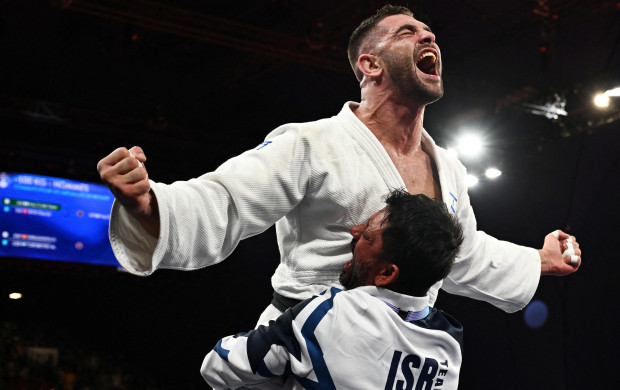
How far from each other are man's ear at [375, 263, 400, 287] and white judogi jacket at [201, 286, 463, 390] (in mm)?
15

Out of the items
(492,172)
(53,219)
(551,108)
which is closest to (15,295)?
(53,219)

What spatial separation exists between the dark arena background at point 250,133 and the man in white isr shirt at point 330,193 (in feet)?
9.47

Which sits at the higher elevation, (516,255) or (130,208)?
(516,255)

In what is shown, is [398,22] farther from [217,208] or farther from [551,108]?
[551,108]

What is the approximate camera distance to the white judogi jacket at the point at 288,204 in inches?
47.3

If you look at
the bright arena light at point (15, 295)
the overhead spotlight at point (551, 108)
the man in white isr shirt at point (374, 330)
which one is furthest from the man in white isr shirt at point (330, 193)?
the bright arena light at point (15, 295)

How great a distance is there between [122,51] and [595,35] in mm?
3991

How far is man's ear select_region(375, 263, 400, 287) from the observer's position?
1.23 meters

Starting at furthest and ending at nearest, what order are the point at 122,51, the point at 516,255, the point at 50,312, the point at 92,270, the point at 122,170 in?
1. the point at 50,312
2. the point at 92,270
3. the point at 122,51
4. the point at 516,255
5. the point at 122,170

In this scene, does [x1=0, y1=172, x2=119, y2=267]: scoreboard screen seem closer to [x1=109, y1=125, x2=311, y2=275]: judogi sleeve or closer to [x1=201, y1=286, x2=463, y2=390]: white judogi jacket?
[x1=109, y1=125, x2=311, y2=275]: judogi sleeve

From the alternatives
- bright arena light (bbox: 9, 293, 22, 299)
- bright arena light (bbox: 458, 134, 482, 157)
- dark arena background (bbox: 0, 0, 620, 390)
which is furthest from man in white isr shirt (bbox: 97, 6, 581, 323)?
bright arena light (bbox: 9, 293, 22, 299)

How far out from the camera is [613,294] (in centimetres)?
538

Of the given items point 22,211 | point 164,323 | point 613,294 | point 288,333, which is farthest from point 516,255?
point 164,323

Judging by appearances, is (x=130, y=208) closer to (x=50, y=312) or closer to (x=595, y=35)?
(x=595, y=35)
